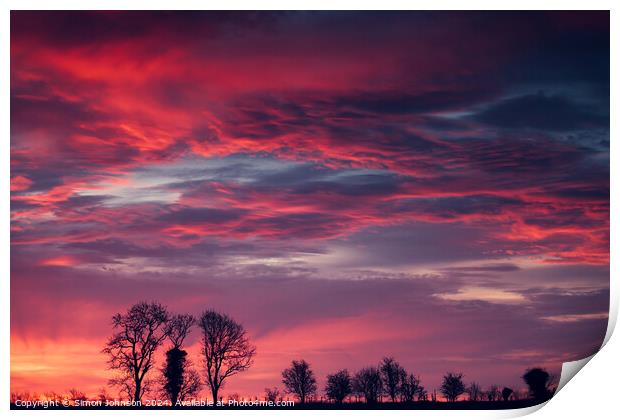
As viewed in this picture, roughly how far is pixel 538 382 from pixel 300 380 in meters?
2.72

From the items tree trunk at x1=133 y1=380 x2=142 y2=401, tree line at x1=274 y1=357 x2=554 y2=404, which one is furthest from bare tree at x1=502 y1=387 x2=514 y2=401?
tree trunk at x1=133 y1=380 x2=142 y2=401

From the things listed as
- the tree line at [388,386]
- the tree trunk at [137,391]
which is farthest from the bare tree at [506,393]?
the tree trunk at [137,391]

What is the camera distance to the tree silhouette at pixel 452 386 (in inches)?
470

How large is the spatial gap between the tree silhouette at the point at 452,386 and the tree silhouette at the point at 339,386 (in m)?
1.11

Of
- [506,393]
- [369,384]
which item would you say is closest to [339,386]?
[369,384]

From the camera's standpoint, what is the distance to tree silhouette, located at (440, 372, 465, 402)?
39.1ft

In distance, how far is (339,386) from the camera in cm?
1235

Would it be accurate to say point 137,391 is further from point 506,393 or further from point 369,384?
point 506,393

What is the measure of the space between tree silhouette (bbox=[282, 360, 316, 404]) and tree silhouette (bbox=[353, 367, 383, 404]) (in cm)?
52
